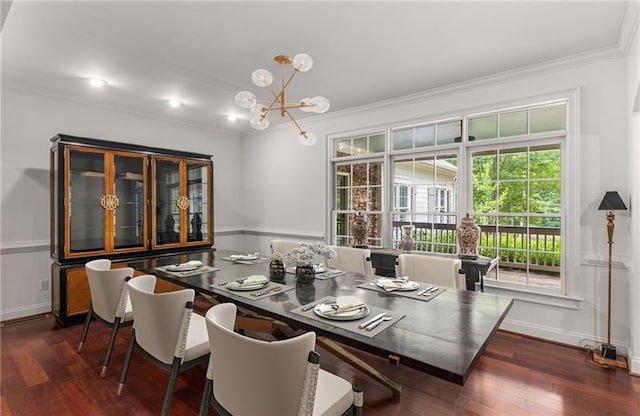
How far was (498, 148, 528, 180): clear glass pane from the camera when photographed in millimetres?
A: 3420

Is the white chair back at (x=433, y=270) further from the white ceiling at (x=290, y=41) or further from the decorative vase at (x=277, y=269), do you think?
the white ceiling at (x=290, y=41)

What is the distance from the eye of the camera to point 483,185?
365cm

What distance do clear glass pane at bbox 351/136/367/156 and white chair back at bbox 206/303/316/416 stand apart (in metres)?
3.70

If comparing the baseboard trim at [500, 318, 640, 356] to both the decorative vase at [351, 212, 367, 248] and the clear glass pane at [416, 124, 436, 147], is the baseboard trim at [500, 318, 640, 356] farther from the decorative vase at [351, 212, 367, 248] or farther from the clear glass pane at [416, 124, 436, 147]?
the clear glass pane at [416, 124, 436, 147]

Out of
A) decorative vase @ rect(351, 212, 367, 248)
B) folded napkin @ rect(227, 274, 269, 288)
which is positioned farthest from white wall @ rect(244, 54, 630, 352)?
folded napkin @ rect(227, 274, 269, 288)

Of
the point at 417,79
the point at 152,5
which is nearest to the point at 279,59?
the point at 152,5

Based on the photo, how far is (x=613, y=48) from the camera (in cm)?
280

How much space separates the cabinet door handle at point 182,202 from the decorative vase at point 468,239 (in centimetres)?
356

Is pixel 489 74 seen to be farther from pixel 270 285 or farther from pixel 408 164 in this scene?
pixel 270 285

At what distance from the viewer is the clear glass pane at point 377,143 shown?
441 cm

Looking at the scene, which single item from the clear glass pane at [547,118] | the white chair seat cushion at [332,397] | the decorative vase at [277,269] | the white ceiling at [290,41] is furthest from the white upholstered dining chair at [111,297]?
the clear glass pane at [547,118]

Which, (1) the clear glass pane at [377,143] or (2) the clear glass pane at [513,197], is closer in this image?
(2) the clear glass pane at [513,197]

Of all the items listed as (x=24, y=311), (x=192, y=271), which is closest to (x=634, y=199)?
(x=192, y=271)

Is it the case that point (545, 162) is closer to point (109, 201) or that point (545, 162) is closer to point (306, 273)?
point (306, 273)
